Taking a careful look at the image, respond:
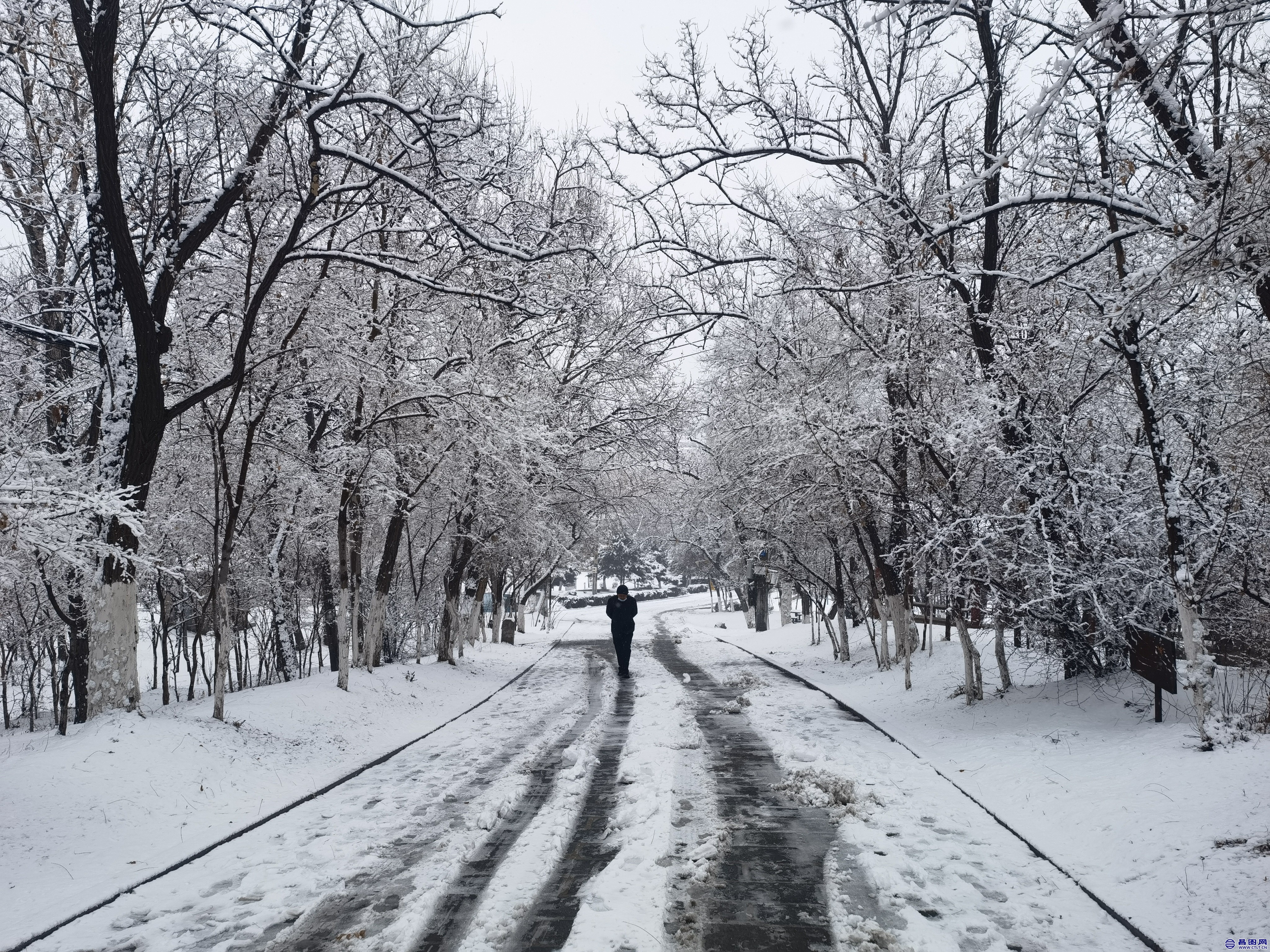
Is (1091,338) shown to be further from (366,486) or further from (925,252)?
(366,486)

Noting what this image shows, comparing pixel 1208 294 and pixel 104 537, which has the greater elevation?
pixel 1208 294

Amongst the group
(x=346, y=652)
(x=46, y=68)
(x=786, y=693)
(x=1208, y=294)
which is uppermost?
(x=46, y=68)

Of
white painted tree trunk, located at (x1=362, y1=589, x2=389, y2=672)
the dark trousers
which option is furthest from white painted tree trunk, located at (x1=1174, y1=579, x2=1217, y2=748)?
white painted tree trunk, located at (x1=362, y1=589, x2=389, y2=672)

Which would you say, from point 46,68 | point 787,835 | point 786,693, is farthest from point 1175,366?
point 46,68

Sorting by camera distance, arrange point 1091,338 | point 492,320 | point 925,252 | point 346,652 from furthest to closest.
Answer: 1. point 492,320
2. point 346,652
3. point 925,252
4. point 1091,338

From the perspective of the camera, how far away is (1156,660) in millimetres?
7555

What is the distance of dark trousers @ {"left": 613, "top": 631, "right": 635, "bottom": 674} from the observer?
16.2 metres

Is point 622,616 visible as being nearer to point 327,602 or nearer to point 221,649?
point 221,649

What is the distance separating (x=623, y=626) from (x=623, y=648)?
0.50 meters

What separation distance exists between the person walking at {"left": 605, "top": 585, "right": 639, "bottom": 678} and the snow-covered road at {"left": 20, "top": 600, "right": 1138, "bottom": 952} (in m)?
7.42

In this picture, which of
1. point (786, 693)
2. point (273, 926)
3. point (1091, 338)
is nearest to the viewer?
point (273, 926)

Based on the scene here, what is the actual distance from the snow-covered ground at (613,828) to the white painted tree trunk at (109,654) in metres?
0.39

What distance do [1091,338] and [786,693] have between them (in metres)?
7.76

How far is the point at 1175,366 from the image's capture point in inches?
322
